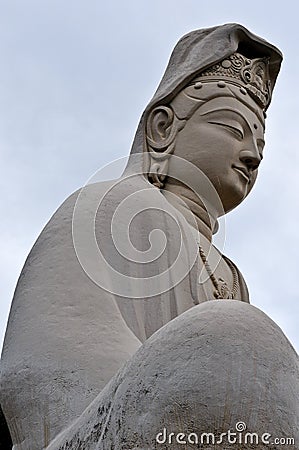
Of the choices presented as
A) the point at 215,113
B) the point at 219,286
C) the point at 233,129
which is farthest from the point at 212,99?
the point at 219,286

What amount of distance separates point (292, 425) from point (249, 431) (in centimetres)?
14

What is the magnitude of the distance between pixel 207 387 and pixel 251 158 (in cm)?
234

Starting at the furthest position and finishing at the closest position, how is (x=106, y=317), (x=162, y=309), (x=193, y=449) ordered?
1. (x=162, y=309)
2. (x=106, y=317)
3. (x=193, y=449)

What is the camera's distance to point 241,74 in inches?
223

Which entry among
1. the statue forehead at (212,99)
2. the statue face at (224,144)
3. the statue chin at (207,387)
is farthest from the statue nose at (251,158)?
the statue chin at (207,387)

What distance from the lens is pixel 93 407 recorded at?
3.62 meters

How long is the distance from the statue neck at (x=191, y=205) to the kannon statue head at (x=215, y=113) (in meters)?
0.04

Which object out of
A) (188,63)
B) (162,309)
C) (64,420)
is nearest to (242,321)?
(64,420)

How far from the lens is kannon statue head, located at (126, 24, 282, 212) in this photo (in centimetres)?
546

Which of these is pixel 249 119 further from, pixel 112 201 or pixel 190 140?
pixel 112 201
